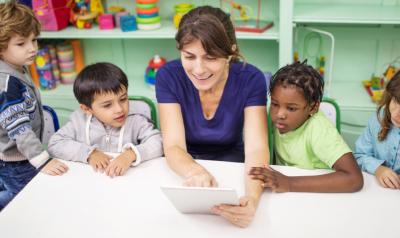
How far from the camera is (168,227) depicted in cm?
114

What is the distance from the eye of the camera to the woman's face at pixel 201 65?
4.51 ft

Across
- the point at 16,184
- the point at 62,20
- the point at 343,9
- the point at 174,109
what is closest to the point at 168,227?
the point at 174,109

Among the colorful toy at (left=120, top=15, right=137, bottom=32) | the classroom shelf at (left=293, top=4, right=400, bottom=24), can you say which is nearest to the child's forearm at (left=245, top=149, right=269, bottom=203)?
the classroom shelf at (left=293, top=4, right=400, bottom=24)

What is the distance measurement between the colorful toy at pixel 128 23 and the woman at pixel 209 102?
115cm

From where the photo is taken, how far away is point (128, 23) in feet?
8.72

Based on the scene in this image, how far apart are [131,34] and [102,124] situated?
1058 mm

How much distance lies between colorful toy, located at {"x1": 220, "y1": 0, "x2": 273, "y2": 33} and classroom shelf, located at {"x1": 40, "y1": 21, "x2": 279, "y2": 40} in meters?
0.04

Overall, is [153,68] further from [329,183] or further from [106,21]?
[329,183]

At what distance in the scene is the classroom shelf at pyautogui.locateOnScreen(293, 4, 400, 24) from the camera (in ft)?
7.46

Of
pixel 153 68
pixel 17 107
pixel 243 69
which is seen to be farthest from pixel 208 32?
pixel 153 68

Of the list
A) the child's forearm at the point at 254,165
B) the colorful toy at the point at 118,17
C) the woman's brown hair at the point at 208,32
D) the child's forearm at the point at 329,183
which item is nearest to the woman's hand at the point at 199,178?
the child's forearm at the point at 254,165

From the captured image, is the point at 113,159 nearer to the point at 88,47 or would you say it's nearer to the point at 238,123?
the point at 238,123

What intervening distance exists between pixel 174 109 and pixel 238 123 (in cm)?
27

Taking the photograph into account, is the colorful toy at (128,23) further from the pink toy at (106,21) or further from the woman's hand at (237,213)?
the woman's hand at (237,213)
